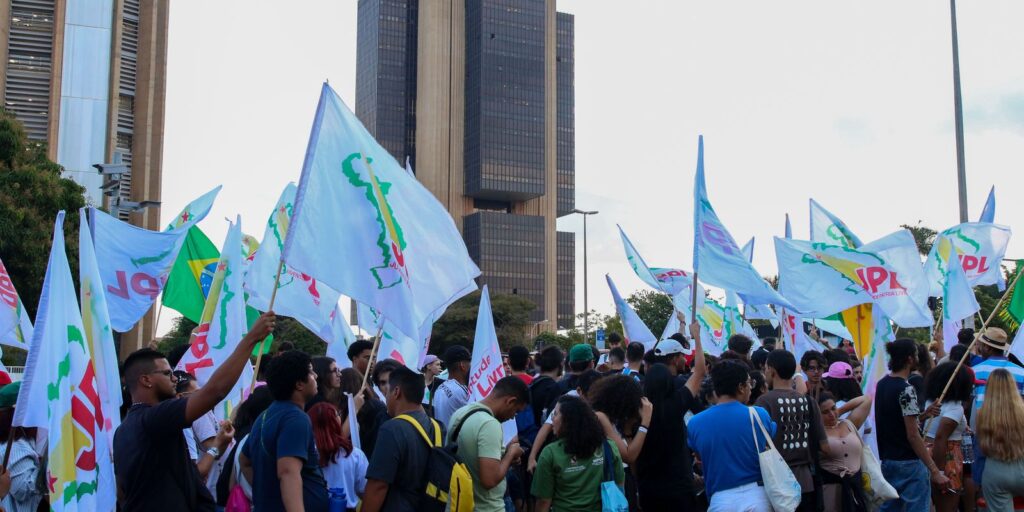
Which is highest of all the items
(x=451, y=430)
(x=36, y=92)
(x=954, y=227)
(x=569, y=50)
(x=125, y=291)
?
(x=569, y=50)

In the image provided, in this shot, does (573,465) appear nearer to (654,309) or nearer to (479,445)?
(479,445)

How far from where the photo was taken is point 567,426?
251 inches

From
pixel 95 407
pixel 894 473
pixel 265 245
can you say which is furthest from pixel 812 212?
pixel 95 407

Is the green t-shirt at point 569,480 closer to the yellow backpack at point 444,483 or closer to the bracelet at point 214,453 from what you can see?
the yellow backpack at point 444,483

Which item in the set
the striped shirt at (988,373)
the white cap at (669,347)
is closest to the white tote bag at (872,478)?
the white cap at (669,347)

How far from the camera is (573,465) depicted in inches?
252

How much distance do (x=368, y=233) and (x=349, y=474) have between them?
1657 millimetres

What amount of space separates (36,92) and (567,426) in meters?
41.8

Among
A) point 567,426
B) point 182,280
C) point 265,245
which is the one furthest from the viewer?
point 182,280

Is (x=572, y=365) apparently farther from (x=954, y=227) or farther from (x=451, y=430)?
(x=954, y=227)

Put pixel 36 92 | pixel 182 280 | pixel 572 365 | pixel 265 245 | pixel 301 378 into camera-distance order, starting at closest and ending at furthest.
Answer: pixel 301 378 → pixel 572 365 → pixel 265 245 → pixel 182 280 → pixel 36 92

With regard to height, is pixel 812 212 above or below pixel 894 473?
above

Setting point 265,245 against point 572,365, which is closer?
point 572,365

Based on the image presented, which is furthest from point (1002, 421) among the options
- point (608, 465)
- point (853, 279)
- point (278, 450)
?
point (278, 450)
